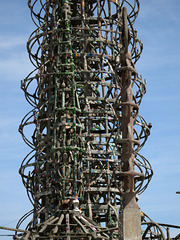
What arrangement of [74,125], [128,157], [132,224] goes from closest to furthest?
[132,224] < [128,157] < [74,125]

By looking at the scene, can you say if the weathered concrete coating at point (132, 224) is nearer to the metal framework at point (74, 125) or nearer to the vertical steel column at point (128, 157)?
the vertical steel column at point (128, 157)

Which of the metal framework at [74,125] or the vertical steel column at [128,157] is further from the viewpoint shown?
the metal framework at [74,125]

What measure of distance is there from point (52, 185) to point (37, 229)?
513cm

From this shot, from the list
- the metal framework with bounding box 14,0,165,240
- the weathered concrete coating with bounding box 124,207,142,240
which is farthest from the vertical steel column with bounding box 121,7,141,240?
the metal framework with bounding box 14,0,165,240

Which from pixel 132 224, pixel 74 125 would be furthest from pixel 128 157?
pixel 74 125

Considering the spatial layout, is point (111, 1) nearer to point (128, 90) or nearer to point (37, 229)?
point (37, 229)

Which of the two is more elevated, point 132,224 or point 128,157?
point 128,157

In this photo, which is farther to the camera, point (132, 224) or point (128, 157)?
point (128, 157)

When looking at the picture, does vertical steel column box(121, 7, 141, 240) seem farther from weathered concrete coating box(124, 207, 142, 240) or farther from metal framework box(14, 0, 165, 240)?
metal framework box(14, 0, 165, 240)

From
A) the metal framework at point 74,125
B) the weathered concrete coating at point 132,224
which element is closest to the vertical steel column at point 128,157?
the weathered concrete coating at point 132,224

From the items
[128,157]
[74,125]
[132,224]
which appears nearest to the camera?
[132,224]

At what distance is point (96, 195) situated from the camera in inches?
2562

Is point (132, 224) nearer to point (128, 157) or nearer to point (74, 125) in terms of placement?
point (128, 157)

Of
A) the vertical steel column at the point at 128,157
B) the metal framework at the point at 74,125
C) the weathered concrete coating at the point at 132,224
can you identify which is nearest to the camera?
the weathered concrete coating at the point at 132,224
